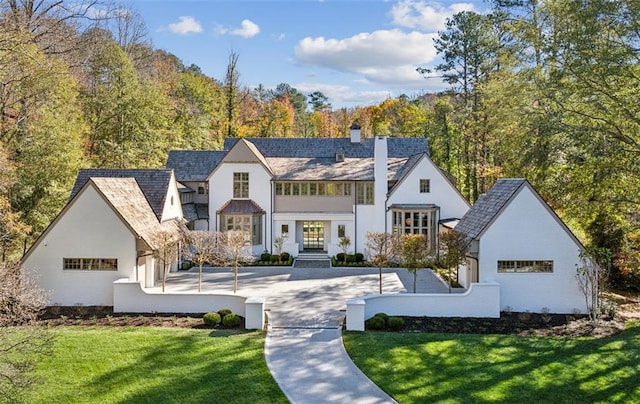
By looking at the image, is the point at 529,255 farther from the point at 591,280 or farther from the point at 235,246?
the point at 235,246

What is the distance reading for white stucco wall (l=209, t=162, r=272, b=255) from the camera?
94.3 ft

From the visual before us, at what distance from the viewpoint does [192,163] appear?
31.2m

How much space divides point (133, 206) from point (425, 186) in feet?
55.7

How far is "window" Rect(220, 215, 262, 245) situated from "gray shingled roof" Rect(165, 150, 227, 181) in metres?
3.85

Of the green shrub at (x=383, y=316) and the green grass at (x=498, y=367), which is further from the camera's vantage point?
the green shrub at (x=383, y=316)

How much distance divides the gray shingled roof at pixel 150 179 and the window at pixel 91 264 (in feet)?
12.7

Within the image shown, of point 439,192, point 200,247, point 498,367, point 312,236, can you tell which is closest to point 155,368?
point 200,247

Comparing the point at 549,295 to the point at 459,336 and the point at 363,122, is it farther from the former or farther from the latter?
the point at 363,122

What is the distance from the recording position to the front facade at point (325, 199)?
27.8 meters

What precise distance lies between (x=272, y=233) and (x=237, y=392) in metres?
17.6

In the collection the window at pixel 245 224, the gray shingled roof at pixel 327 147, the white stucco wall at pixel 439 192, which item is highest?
the gray shingled roof at pixel 327 147

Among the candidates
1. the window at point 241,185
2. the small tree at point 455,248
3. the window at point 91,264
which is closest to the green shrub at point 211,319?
the window at point 91,264

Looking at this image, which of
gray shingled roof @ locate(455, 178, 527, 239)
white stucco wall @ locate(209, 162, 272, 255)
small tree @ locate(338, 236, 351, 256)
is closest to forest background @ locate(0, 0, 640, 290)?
gray shingled roof @ locate(455, 178, 527, 239)

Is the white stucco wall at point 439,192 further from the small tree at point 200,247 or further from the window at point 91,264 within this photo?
the window at point 91,264
